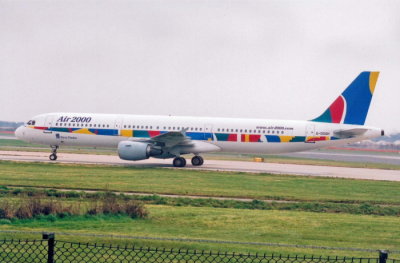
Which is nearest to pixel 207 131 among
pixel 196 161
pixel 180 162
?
pixel 196 161

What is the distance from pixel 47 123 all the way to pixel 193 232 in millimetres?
32782

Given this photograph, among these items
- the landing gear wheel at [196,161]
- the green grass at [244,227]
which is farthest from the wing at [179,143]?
the green grass at [244,227]

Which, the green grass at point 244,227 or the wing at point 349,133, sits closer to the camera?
the green grass at point 244,227

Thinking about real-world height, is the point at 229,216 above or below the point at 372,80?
below

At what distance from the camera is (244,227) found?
16484mm

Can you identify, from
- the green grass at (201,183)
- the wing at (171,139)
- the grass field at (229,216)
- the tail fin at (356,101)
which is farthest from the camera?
the tail fin at (356,101)

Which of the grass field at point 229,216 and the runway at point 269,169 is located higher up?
the grass field at point 229,216

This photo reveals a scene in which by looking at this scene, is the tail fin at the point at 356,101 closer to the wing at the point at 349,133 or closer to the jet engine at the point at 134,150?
the wing at the point at 349,133

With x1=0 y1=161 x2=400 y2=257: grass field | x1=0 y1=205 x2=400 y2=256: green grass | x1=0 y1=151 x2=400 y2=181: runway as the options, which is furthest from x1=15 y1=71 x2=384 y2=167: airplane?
x1=0 y1=205 x2=400 y2=256: green grass

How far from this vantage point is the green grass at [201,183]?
26031mm

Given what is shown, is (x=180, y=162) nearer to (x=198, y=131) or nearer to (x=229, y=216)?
(x=198, y=131)

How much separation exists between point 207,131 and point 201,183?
13131mm

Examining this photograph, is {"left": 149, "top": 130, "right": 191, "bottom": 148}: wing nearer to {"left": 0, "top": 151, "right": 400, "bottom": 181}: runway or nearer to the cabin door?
the cabin door

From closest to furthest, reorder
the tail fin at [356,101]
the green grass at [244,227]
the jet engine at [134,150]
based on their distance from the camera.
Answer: the green grass at [244,227], the jet engine at [134,150], the tail fin at [356,101]
